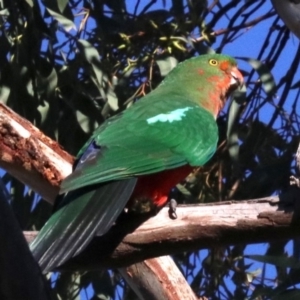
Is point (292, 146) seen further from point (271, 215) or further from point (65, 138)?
point (271, 215)

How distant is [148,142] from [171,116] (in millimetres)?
172

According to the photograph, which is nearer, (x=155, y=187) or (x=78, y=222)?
(x=78, y=222)

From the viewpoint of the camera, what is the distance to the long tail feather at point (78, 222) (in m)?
1.57

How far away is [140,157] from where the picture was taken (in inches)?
74.1

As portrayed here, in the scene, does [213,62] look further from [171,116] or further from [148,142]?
[148,142]

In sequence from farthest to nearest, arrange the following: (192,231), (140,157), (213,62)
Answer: (213,62)
(140,157)
(192,231)

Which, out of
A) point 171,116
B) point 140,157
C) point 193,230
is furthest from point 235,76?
point 193,230

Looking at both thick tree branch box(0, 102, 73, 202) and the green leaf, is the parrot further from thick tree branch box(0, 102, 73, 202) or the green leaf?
the green leaf

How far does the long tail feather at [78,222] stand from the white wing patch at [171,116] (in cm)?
33

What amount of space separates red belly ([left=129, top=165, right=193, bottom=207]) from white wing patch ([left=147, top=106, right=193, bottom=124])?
164mm

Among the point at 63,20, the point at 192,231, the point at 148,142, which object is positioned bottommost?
the point at 192,231

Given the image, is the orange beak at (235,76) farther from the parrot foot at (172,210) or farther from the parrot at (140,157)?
the parrot foot at (172,210)

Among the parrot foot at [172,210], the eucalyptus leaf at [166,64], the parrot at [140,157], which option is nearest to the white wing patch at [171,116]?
the parrot at [140,157]

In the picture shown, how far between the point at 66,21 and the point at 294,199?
44.3 inches
